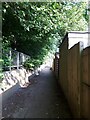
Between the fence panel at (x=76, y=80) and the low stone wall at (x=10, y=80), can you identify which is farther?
the low stone wall at (x=10, y=80)

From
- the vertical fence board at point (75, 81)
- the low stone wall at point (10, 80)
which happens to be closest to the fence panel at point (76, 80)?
the vertical fence board at point (75, 81)

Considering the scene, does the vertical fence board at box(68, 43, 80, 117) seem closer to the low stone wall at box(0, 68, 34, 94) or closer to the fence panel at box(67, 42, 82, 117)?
the fence panel at box(67, 42, 82, 117)

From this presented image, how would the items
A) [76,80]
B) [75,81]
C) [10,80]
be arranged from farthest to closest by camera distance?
[10,80] → [75,81] → [76,80]

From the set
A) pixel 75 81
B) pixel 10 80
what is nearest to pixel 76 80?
pixel 75 81

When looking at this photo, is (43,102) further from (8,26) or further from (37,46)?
(37,46)

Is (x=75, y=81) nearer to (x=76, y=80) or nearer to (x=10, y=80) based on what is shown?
(x=76, y=80)

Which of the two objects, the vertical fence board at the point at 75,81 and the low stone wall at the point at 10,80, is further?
the low stone wall at the point at 10,80

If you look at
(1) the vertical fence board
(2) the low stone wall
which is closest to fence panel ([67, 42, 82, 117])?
(1) the vertical fence board

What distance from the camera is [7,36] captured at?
43.3 feet

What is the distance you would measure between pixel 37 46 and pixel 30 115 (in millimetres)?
16940

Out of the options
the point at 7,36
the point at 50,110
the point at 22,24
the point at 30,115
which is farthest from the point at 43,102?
the point at 7,36

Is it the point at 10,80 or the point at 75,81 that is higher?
the point at 75,81

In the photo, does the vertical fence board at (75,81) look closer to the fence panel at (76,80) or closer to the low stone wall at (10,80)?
the fence panel at (76,80)

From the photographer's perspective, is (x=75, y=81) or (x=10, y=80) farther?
(x=10, y=80)
